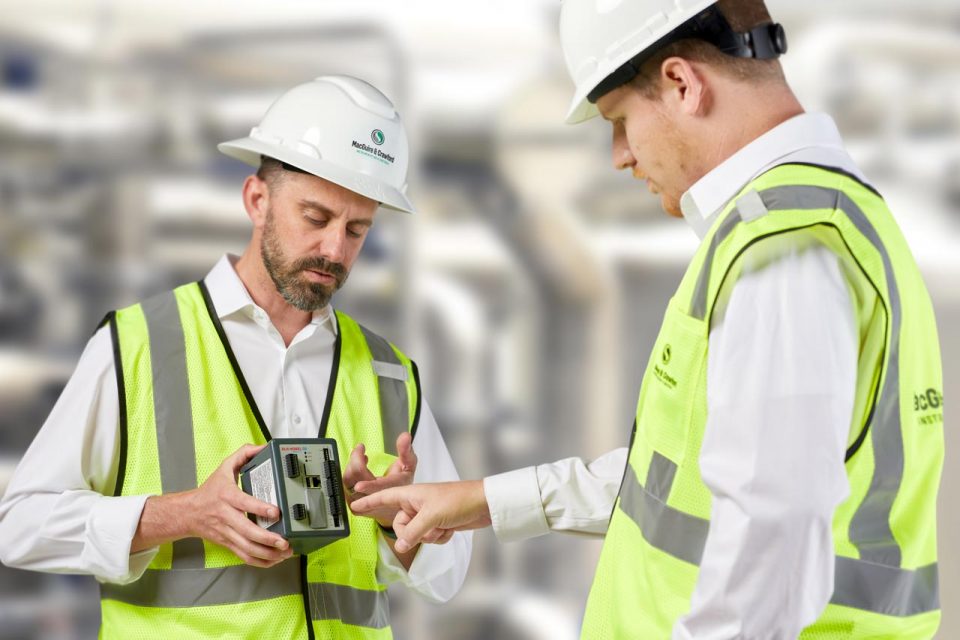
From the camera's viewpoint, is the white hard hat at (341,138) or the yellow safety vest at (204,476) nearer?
the yellow safety vest at (204,476)

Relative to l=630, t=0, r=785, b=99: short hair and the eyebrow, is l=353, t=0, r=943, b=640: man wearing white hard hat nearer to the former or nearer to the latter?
l=630, t=0, r=785, b=99: short hair

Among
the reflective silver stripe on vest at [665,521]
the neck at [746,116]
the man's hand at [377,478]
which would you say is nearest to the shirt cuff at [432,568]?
the man's hand at [377,478]

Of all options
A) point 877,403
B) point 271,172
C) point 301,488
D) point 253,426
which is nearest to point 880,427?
point 877,403

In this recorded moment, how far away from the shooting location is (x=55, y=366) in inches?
129

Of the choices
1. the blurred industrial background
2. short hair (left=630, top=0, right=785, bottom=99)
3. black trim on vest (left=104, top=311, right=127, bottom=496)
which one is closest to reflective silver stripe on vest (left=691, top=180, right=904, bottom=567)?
short hair (left=630, top=0, right=785, bottom=99)

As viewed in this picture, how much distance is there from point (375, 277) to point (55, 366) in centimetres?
107

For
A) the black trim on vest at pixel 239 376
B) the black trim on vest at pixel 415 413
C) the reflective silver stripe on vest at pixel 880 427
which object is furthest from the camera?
the black trim on vest at pixel 415 413

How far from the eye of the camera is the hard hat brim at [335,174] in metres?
2.06

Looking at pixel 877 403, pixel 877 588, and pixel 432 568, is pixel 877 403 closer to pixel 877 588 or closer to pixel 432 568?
pixel 877 588

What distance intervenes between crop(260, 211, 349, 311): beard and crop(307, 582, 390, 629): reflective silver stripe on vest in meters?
0.56

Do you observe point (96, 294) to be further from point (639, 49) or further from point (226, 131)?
point (639, 49)

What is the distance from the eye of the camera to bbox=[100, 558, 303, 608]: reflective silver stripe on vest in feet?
5.97

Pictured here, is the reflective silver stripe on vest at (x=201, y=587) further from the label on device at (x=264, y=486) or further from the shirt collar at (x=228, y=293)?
the shirt collar at (x=228, y=293)

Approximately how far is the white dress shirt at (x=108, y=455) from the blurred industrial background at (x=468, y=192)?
4.70 ft
